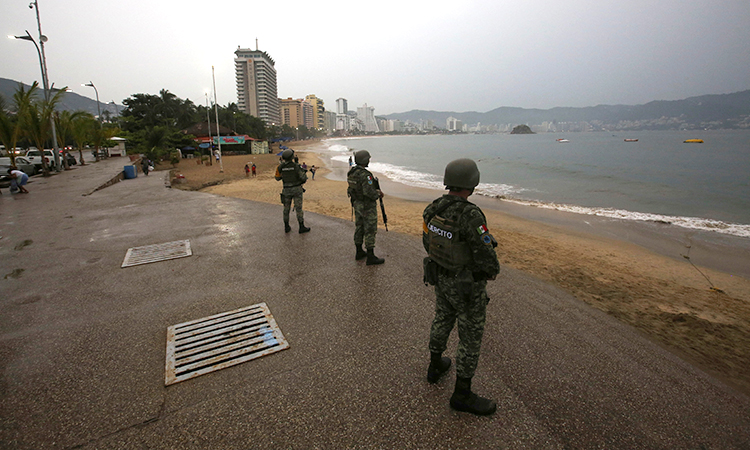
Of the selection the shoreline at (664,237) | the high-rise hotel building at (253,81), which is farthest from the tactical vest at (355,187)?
the high-rise hotel building at (253,81)

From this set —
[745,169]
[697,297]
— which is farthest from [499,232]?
[745,169]

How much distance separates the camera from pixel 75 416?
2699 mm

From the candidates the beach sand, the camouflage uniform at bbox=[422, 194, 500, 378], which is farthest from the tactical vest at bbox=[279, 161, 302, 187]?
the camouflage uniform at bbox=[422, 194, 500, 378]

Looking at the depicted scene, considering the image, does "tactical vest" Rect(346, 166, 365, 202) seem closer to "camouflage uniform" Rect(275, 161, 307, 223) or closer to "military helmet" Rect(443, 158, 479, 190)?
"camouflage uniform" Rect(275, 161, 307, 223)

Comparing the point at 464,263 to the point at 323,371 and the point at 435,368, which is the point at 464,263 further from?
the point at 323,371

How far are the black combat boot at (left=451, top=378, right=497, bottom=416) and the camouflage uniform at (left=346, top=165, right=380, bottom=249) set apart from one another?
3.27 m

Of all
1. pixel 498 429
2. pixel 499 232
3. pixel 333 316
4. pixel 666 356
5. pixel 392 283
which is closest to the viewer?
pixel 498 429

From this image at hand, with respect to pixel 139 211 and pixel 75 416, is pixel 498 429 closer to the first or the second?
pixel 75 416

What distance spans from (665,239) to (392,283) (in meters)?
13.7

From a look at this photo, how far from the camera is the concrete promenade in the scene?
257cm

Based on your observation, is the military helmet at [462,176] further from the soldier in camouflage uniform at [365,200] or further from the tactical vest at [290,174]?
the tactical vest at [290,174]

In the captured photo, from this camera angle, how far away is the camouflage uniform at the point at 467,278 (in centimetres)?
266

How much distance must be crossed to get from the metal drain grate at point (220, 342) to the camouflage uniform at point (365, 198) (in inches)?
88.8

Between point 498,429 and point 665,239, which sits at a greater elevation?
point 498,429
